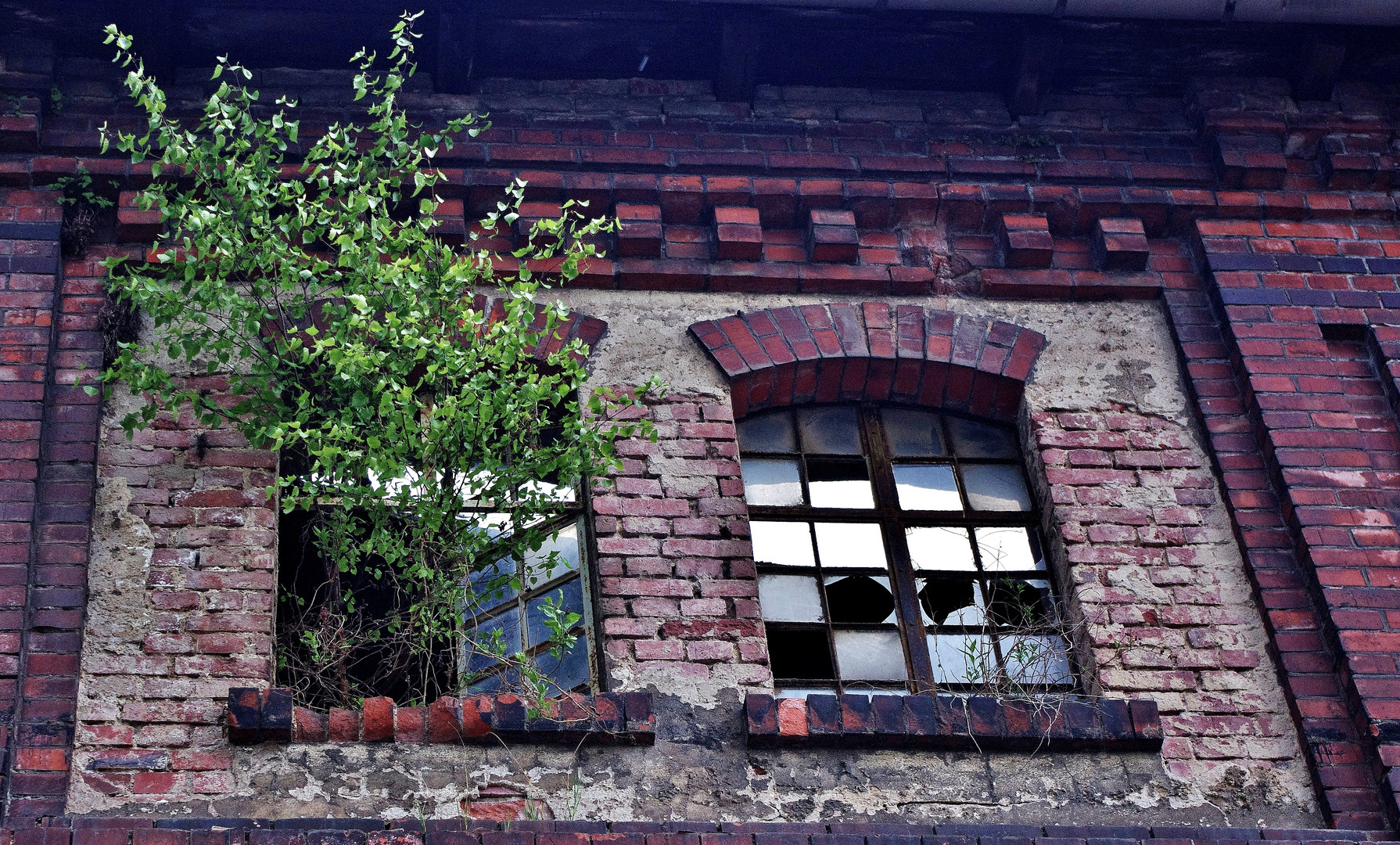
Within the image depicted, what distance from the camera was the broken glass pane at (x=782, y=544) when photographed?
587cm

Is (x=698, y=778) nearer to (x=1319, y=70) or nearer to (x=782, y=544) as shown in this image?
(x=782, y=544)

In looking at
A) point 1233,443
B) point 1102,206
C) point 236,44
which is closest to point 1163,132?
point 1102,206

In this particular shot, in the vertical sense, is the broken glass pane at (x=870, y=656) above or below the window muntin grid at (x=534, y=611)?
below

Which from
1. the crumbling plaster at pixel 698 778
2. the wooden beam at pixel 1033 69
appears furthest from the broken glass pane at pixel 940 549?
the wooden beam at pixel 1033 69

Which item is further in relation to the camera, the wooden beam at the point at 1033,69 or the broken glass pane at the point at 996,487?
the wooden beam at the point at 1033,69

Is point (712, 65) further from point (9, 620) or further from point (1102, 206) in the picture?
point (9, 620)

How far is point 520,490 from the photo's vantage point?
5355mm

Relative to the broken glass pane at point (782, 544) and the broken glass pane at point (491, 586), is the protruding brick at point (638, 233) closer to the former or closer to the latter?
the broken glass pane at point (782, 544)

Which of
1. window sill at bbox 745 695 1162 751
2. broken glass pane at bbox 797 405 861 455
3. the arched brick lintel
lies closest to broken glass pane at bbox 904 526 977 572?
broken glass pane at bbox 797 405 861 455

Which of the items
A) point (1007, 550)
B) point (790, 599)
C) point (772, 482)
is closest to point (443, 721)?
point (790, 599)

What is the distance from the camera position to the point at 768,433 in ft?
20.6

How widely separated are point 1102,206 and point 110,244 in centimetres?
386

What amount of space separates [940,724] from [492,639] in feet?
4.63

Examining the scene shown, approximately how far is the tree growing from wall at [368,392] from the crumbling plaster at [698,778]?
277 millimetres
